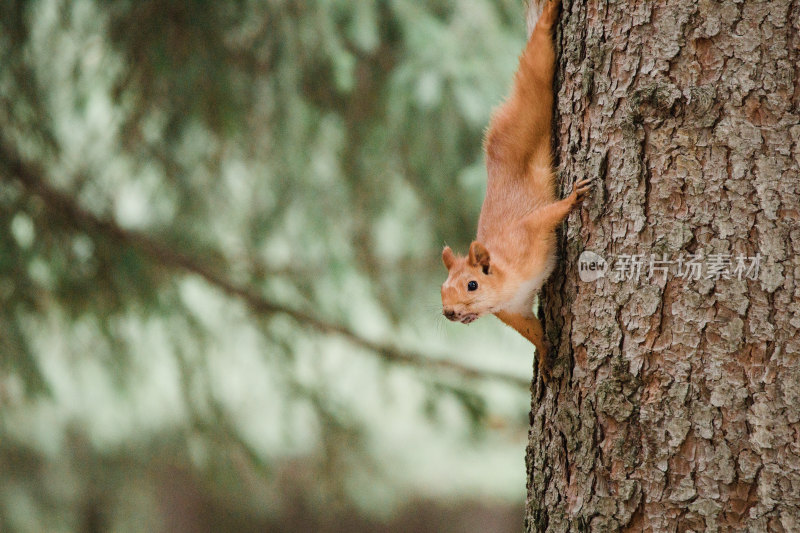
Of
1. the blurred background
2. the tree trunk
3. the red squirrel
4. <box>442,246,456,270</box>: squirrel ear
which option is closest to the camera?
the tree trunk

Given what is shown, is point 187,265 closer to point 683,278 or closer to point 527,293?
point 527,293

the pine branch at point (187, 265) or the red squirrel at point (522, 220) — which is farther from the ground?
the pine branch at point (187, 265)

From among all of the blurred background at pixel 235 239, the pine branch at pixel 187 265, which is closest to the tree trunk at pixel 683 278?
the blurred background at pixel 235 239

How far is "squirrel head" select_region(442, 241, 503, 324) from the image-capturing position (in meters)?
1.40

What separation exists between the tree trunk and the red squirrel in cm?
7

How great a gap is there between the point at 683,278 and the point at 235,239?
250 centimetres

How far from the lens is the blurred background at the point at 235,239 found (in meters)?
2.77

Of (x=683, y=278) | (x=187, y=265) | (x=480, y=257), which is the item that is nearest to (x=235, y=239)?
(x=187, y=265)

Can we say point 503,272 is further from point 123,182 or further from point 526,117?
point 123,182

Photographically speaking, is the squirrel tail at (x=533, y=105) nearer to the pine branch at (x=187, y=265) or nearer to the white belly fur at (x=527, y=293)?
the white belly fur at (x=527, y=293)

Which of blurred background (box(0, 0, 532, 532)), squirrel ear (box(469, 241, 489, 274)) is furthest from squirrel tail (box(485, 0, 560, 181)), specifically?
blurred background (box(0, 0, 532, 532))

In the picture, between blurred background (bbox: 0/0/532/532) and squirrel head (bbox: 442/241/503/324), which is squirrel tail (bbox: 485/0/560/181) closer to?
squirrel head (bbox: 442/241/503/324)

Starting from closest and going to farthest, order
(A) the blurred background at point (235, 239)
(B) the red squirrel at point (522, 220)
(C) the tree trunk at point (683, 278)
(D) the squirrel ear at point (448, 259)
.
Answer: (C) the tree trunk at point (683, 278) → (B) the red squirrel at point (522, 220) → (D) the squirrel ear at point (448, 259) → (A) the blurred background at point (235, 239)

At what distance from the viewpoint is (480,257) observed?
4.60ft
